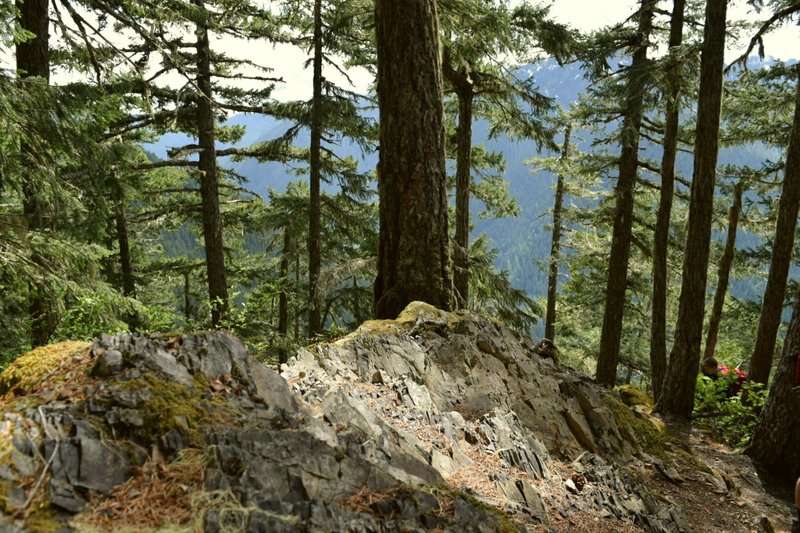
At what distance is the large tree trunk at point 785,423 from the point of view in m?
6.11

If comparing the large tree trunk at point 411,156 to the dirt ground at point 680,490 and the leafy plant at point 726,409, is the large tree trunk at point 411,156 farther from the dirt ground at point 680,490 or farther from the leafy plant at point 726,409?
the leafy plant at point 726,409

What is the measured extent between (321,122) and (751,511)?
36.5 feet

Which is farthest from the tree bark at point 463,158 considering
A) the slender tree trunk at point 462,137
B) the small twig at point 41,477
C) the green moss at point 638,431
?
the small twig at point 41,477

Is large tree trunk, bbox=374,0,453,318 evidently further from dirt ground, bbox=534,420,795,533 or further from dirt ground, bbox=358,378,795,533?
dirt ground, bbox=534,420,795,533

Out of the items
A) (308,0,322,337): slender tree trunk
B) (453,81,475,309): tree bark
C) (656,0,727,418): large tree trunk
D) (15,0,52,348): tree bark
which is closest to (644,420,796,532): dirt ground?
(656,0,727,418): large tree trunk

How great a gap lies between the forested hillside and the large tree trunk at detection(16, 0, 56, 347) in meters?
0.03

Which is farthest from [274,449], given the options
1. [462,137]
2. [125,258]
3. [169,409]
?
[125,258]

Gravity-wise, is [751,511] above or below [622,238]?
below

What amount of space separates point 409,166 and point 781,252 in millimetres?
9734

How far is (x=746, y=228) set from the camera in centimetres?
1362

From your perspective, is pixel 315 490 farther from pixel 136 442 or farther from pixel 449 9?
pixel 449 9

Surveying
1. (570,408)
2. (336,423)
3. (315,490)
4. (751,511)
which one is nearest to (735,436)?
(751,511)

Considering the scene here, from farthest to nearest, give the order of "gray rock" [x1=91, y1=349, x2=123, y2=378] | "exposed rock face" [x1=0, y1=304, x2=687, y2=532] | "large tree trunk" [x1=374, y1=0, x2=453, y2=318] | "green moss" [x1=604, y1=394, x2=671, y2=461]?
"large tree trunk" [x1=374, y1=0, x2=453, y2=318] < "green moss" [x1=604, y1=394, x2=671, y2=461] < "gray rock" [x1=91, y1=349, x2=123, y2=378] < "exposed rock face" [x1=0, y1=304, x2=687, y2=532]

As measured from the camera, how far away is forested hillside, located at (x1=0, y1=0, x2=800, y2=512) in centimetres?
555
